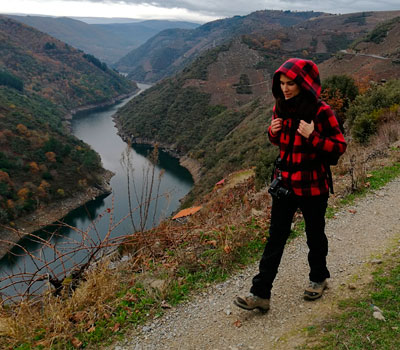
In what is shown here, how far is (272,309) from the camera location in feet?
8.90

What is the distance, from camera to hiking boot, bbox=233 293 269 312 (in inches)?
104

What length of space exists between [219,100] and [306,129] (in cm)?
6032

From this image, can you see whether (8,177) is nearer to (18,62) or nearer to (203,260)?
(203,260)

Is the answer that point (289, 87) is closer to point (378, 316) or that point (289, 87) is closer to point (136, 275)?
point (378, 316)

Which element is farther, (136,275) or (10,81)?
(10,81)

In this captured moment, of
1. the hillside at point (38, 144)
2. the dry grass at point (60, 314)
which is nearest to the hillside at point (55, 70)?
the hillside at point (38, 144)

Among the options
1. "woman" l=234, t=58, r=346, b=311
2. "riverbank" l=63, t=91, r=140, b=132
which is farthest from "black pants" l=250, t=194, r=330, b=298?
"riverbank" l=63, t=91, r=140, b=132

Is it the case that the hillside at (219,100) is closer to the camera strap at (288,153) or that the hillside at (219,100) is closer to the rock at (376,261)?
the rock at (376,261)

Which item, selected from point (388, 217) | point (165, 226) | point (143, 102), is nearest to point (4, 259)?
point (165, 226)

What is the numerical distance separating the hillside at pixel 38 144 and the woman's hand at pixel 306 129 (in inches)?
94.7

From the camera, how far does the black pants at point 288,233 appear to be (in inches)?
95.6

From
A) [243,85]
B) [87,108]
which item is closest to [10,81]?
[87,108]

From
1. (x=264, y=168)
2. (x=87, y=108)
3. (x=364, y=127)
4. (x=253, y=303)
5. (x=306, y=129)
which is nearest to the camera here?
(x=306, y=129)

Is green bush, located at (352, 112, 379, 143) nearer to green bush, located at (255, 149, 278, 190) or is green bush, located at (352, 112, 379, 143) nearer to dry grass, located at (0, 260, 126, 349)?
→ green bush, located at (255, 149, 278, 190)
